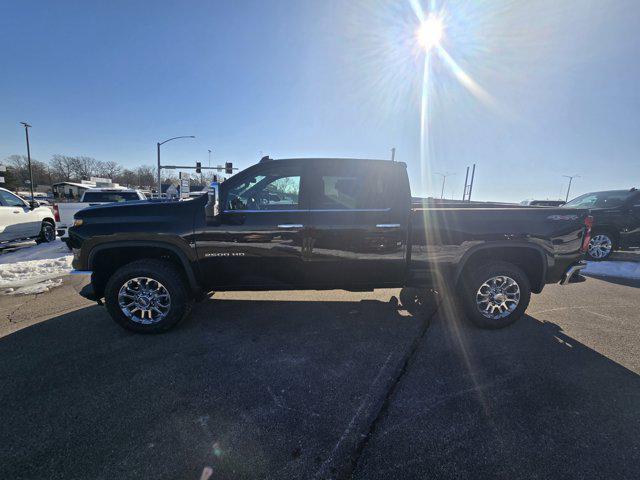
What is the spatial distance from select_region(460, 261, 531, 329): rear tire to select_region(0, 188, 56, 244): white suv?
10.5 meters

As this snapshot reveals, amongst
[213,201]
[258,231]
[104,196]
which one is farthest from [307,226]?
[104,196]

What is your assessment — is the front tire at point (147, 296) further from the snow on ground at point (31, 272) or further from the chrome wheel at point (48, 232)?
the chrome wheel at point (48, 232)

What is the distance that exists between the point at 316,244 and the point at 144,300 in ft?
6.92

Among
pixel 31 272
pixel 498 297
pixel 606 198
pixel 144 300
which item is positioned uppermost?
pixel 606 198

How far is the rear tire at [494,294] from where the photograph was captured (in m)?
3.64

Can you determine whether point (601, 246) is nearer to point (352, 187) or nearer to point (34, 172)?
point (352, 187)

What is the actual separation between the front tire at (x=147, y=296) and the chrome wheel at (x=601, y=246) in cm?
1023

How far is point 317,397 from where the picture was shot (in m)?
2.48

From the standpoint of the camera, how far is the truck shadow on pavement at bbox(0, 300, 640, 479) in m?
1.90

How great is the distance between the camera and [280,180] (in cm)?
361

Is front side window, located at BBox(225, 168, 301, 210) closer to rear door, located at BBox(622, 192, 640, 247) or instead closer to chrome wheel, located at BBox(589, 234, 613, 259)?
chrome wheel, located at BBox(589, 234, 613, 259)

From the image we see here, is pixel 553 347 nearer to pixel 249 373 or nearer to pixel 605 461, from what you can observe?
pixel 605 461

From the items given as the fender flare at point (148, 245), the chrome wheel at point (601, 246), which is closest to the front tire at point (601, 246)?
the chrome wheel at point (601, 246)

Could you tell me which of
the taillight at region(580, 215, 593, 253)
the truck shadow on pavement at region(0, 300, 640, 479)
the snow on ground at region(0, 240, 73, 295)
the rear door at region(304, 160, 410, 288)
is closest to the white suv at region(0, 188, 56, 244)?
the snow on ground at region(0, 240, 73, 295)
